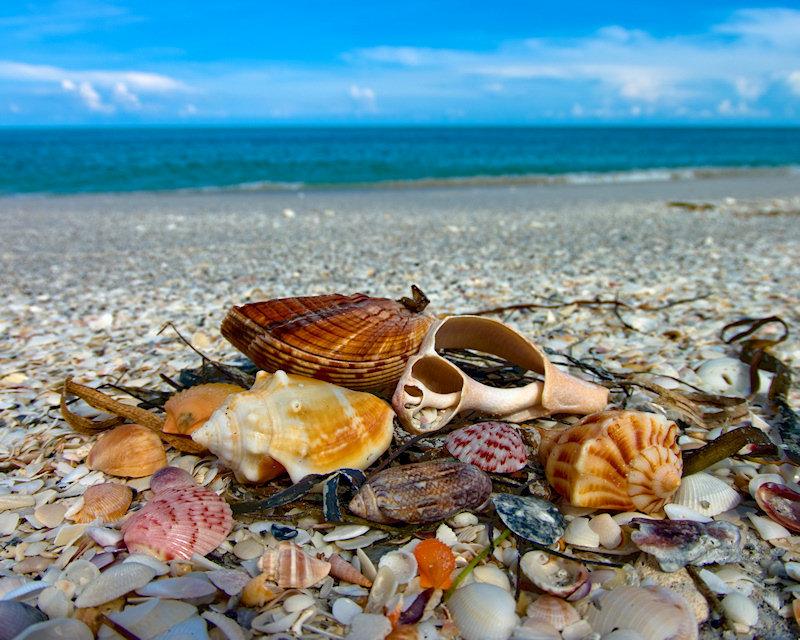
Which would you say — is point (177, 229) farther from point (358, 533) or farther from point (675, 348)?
point (358, 533)

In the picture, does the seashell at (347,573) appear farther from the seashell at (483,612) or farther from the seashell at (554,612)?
the seashell at (554,612)

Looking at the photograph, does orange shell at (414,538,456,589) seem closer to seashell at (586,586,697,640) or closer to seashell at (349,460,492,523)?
seashell at (349,460,492,523)

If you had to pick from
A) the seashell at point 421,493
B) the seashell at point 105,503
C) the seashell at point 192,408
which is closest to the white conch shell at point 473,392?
the seashell at point 421,493

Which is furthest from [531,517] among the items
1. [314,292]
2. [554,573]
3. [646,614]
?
[314,292]

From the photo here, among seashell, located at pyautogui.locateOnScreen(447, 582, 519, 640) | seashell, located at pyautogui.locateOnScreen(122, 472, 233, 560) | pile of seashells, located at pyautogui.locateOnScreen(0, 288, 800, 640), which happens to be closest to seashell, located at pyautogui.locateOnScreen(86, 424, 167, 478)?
pile of seashells, located at pyautogui.locateOnScreen(0, 288, 800, 640)

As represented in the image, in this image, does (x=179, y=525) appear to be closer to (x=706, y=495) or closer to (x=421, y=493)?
(x=421, y=493)

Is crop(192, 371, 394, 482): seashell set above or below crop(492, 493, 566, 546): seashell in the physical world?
above
